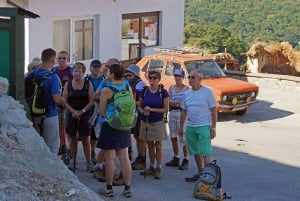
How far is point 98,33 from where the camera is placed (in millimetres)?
19297

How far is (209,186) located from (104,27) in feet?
38.7

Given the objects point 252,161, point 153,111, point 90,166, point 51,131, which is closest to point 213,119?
point 153,111

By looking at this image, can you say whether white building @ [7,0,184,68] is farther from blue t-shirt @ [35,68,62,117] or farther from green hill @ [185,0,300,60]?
green hill @ [185,0,300,60]

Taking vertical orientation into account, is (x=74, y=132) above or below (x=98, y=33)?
below

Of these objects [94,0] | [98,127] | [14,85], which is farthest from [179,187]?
[94,0]

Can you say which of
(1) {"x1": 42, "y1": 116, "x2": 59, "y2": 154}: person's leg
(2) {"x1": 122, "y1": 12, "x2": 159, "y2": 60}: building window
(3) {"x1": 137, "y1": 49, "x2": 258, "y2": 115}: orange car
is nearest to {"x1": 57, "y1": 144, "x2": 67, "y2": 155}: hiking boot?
(1) {"x1": 42, "y1": 116, "x2": 59, "y2": 154}: person's leg

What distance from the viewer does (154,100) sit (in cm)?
898

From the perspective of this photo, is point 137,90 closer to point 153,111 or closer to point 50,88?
point 153,111

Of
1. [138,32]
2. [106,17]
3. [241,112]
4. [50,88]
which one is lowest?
[241,112]

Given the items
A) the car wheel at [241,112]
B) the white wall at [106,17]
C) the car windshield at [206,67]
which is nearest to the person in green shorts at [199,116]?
the car windshield at [206,67]

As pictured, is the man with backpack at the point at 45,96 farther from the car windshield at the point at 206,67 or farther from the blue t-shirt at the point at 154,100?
the car windshield at the point at 206,67

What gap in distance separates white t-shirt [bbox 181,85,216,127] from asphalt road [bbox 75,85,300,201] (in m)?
0.93

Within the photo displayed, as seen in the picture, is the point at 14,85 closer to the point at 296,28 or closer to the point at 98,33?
the point at 98,33

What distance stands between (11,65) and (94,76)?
1863 mm
